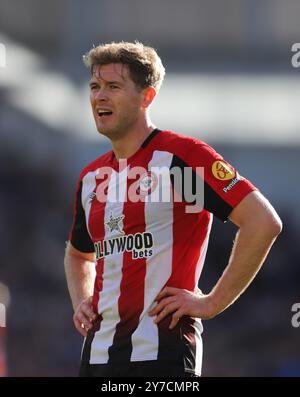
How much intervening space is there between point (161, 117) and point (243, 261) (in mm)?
8966

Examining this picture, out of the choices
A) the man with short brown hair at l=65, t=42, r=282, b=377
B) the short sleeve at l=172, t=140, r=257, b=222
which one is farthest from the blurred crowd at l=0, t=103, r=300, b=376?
the short sleeve at l=172, t=140, r=257, b=222

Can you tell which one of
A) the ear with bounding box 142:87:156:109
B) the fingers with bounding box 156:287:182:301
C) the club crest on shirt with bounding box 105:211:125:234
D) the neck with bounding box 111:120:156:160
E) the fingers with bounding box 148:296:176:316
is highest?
the ear with bounding box 142:87:156:109

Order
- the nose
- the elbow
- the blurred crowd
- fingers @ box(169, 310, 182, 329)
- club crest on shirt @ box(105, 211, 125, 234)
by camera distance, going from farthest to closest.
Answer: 1. the blurred crowd
2. the nose
3. club crest on shirt @ box(105, 211, 125, 234)
4. fingers @ box(169, 310, 182, 329)
5. the elbow

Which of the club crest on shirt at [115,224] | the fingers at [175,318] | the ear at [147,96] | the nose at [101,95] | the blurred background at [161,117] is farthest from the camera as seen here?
the blurred background at [161,117]

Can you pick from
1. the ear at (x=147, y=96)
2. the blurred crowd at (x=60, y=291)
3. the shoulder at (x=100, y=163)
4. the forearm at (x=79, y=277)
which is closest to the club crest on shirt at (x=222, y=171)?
the ear at (x=147, y=96)

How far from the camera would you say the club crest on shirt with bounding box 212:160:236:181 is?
356 cm

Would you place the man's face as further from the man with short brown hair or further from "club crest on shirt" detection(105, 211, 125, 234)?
"club crest on shirt" detection(105, 211, 125, 234)

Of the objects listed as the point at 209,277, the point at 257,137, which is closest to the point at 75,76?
the point at 257,137

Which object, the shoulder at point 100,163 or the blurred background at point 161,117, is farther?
the blurred background at point 161,117

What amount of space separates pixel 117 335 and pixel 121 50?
51.5 inches

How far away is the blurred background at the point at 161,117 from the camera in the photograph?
32.0 ft

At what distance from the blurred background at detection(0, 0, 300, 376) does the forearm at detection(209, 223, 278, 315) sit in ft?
19.3

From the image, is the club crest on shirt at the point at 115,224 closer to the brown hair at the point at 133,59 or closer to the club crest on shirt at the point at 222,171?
the club crest on shirt at the point at 222,171

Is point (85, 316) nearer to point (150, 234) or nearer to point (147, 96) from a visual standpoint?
point (150, 234)
